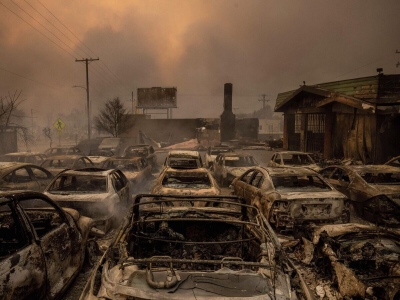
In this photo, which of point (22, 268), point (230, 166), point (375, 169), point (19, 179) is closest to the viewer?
point (22, 268)

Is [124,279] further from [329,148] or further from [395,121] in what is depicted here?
[329,148]

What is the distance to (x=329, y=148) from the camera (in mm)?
17766

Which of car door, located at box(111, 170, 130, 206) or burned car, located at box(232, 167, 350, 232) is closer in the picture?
burned car, located at box(232, 167, 350, 232)

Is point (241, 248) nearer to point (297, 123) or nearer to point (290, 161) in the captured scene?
point (290, 161)

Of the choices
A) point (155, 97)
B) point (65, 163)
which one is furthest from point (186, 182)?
point (155, 97)

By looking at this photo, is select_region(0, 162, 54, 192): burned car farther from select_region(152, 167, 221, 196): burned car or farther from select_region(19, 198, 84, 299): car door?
select_region(19, 198, 84, 299): car door

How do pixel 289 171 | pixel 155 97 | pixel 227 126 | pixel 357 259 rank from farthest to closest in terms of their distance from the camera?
pixel 155 97 < pixel 227 126 < pixel 289 171 < pixel 357 259

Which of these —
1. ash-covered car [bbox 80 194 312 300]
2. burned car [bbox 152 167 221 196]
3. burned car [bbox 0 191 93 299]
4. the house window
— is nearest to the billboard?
the house window

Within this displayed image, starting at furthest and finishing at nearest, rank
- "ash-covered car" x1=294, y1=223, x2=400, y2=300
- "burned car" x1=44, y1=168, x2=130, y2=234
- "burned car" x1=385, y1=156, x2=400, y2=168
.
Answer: "burned car" x1=385, y1=156, x2=400, y2=168
"burned car" x1=44, y1=168, x2=130, y2=234
"ash-covered car" x1=294, y1=223, x2=400, y2=300

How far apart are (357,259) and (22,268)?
4.57 meters

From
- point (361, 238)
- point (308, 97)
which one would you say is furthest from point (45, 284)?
point (308, 97)

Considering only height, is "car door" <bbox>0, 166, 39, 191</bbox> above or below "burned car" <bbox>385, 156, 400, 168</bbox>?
below

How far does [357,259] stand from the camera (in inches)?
→ 188

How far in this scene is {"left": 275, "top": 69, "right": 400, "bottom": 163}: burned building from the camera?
13750 millimetres
